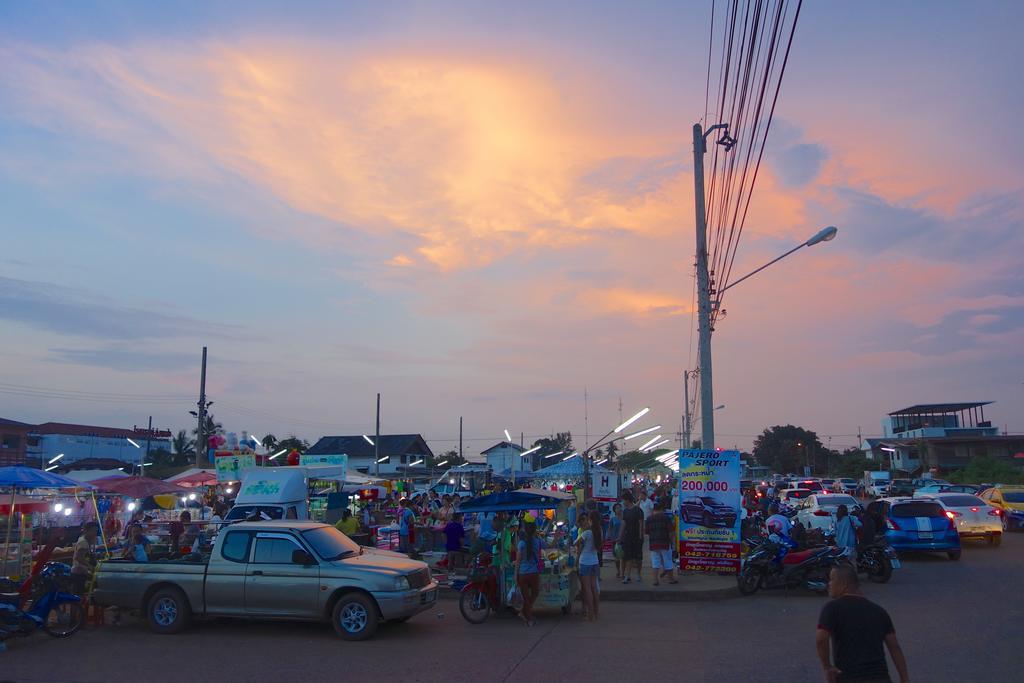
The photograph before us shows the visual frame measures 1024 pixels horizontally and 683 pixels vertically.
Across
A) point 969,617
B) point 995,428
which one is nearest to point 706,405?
point 969,617

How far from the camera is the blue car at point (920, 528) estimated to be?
1897cm

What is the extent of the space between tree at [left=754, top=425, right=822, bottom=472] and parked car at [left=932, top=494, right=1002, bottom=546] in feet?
268

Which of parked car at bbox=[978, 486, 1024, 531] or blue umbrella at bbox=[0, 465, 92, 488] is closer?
blue umbrella at bbox=[0, 465, 92, 488]

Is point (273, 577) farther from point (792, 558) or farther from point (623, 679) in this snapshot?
point (792, 558)

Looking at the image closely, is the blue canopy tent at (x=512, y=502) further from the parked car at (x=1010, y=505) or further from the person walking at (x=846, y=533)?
the parked car at (x=1010, y=505)

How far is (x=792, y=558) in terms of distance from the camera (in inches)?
563

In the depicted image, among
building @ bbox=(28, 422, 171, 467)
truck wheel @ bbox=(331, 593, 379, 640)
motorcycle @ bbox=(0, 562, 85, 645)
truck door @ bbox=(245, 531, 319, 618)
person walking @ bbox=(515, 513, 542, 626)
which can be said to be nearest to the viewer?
motorcycle @ bbox=(0, 562, 85, 645)

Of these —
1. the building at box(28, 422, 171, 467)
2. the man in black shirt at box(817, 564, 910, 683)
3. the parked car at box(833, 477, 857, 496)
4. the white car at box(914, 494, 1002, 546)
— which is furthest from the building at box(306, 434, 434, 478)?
the man in black shirt at box(817, 564, 910, 683)

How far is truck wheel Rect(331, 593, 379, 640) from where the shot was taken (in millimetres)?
10719

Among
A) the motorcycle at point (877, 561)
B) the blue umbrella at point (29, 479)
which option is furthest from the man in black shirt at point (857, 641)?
the blue umbrella at point (29, 479)

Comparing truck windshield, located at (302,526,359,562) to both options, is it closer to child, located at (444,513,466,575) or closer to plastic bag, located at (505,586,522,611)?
plastic bag, located at (505,586,522,611)

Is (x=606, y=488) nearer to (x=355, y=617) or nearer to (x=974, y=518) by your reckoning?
(x=974, y=518)

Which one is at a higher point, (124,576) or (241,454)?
(241,454)

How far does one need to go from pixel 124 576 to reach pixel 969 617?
12885 millimetres
